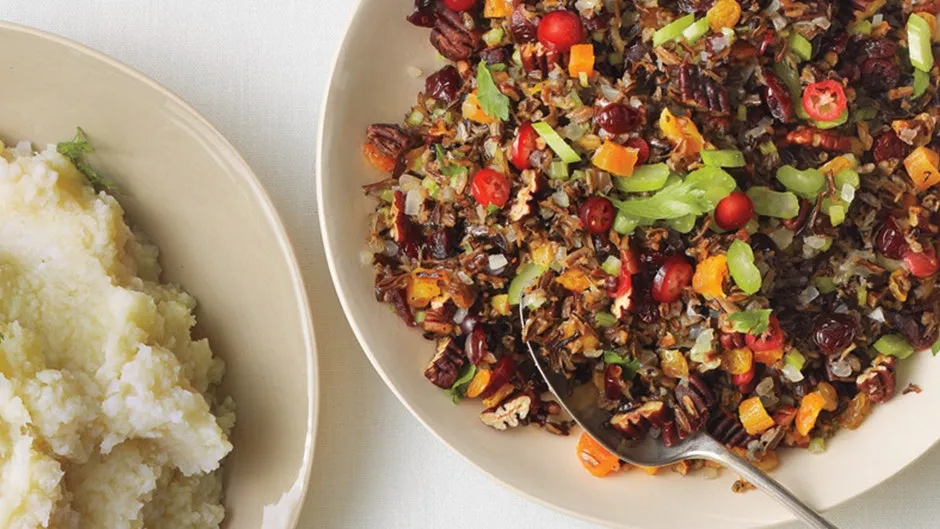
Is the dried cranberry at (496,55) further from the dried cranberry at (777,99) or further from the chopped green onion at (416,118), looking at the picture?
the dried cranberry at (777,99)

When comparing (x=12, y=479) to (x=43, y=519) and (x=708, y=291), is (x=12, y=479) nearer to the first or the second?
(x=43, y=519)

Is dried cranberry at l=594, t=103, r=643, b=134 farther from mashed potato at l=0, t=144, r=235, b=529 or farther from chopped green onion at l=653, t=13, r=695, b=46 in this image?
mashed potato at l=0, t=144, r=235, b=529

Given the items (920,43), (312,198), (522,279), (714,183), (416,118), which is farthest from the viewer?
(312,198)

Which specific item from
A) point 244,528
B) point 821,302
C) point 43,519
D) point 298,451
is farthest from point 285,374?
point 821,302

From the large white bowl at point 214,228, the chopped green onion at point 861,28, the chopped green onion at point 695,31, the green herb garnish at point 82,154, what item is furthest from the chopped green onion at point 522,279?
the green herb garnish at point 82,154

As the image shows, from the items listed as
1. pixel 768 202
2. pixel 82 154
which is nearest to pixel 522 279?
pixel 768 202

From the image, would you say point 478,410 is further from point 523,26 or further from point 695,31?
point 695,31
